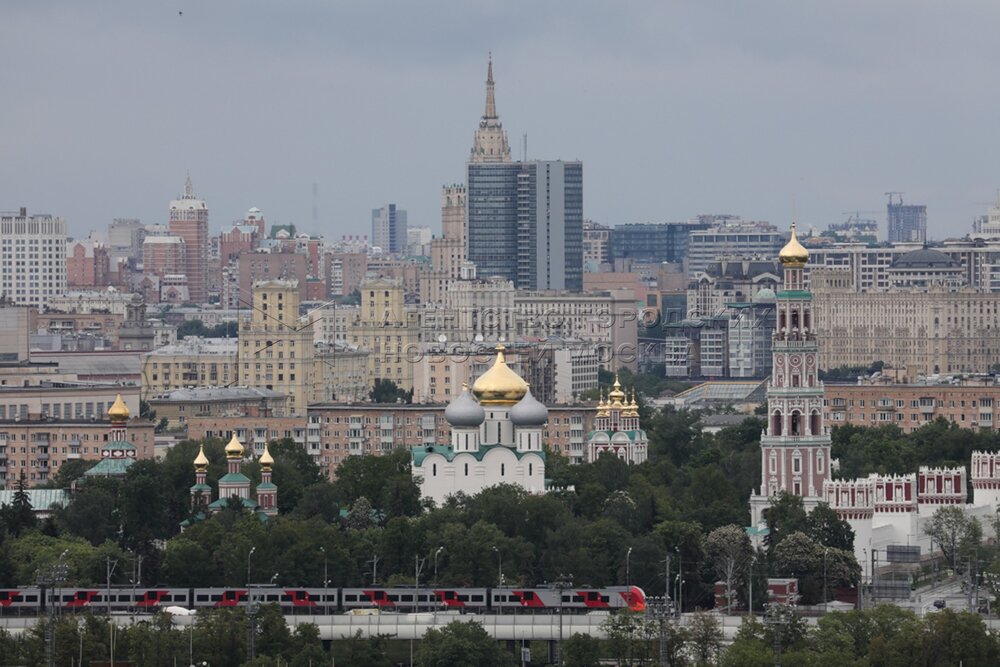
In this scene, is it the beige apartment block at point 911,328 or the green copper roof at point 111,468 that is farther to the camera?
the beige apartment block at point 911,328

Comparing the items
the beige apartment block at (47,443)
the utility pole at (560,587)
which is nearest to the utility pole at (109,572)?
the utility pole at (560,587)

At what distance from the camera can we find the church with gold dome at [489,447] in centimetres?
9300

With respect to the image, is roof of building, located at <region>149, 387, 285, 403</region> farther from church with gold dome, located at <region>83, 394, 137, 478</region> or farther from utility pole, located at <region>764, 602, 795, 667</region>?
utility pole, located at <region>764, 602, 795, 667</region>

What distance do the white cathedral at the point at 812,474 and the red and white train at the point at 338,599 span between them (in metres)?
13.4

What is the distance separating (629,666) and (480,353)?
81262 millimetres

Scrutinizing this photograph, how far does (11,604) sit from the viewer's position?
75125mm

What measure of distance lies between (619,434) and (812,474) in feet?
53.3

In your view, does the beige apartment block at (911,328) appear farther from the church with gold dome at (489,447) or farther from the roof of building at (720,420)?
the church with gold dome at (489,447)

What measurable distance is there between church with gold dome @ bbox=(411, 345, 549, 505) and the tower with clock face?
18.2ft

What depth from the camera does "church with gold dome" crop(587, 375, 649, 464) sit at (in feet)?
348

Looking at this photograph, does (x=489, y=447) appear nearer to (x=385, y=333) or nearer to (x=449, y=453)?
(x=449, y=453)

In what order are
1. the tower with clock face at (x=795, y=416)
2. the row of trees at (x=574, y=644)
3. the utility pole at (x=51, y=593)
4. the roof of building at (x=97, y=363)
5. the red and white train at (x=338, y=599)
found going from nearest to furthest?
1. the utility pole at (x=51, y=593)
2. the row of trees at (x=574, y=644)
3. the red and white train at (x=338, y=599)
4. the tower with clock face at (x=795, y=416)
5. the roof of building at (x=97, y=363)

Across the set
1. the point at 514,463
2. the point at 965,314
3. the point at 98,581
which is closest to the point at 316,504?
the point at 514,463

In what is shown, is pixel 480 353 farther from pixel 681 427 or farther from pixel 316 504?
pixel 316 504
